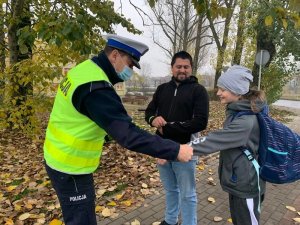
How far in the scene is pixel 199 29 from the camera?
2420cm

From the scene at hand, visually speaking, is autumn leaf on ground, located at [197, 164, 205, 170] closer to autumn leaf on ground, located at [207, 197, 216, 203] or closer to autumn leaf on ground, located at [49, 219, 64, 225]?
autumn leaf on ground, located at [207, 197, 216, 203]

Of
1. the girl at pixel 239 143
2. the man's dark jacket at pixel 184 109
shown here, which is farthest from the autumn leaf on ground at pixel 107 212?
the girl at pixel 239 143

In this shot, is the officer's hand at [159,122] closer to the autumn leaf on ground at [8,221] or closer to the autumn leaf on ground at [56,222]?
the autumn leaf on ground at [56,222]

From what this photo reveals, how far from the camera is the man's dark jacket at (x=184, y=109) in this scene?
2988 millimetres

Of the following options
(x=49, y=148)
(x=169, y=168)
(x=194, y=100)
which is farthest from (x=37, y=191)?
(x=194, y=100)

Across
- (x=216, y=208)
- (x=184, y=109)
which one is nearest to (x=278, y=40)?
(x=216, y=208)

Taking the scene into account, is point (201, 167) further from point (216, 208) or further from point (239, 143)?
point (239, 143)

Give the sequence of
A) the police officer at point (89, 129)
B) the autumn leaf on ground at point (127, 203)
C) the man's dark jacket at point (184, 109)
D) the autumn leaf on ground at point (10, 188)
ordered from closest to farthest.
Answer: the police officer at point (89, 129), the man's dark jacket at point (184, 109), the autumn leaf on ground at point (127, 203), the autumn leaf on ground at point (10, 188)

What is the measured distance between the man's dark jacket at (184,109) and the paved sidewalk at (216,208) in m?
1.41

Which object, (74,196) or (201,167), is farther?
(201,167)

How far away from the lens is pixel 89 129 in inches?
80.2

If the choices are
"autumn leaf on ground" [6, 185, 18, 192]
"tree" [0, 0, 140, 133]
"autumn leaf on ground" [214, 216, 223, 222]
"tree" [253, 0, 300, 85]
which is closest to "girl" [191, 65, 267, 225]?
"autumn leaf on ground" [214, 216, 223, 222]

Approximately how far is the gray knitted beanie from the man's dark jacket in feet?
1.71

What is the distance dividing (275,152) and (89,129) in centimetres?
150
